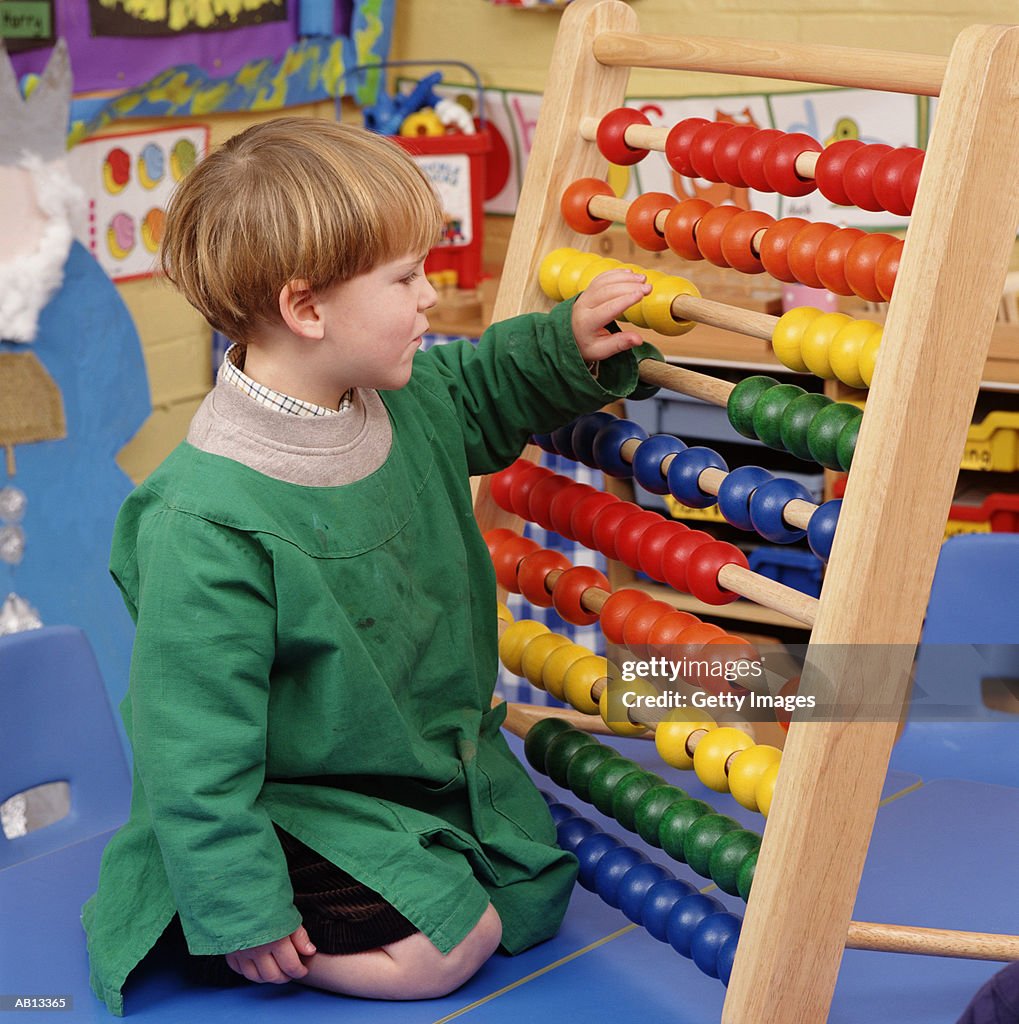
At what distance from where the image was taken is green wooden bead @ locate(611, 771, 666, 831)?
1.10 metres

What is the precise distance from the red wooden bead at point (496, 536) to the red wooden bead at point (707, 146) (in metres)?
0.38

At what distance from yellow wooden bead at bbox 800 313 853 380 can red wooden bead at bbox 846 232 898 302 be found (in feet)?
0.08

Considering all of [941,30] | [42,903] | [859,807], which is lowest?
[42,903]

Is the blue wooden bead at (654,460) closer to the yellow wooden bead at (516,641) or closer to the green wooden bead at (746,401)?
the green wooden bead at (746,401)

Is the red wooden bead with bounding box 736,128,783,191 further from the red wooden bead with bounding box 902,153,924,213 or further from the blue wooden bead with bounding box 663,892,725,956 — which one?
the blue wooden bead with bounding box 663,892,725,956

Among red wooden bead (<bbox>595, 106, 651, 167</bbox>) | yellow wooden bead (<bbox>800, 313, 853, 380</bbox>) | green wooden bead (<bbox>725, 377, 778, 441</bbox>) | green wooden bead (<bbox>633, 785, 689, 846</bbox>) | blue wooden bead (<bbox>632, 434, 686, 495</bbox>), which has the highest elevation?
red wooden bead (<bbox>595, 106, 651, 167</bbox>)

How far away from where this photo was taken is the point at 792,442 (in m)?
1.01

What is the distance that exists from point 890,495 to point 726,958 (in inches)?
13.2

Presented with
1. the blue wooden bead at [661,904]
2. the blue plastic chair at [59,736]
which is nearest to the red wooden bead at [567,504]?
the blue wooden bead at [661,904]

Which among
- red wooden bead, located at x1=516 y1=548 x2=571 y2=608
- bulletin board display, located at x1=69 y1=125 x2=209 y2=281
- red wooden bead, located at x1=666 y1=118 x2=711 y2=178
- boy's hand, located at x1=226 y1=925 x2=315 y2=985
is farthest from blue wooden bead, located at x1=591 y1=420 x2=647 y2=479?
bulletin board display, located at x1=69 y1=125 x2=209 y2=281

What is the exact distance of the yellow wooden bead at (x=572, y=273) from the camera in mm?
1195

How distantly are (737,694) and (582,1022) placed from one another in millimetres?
271

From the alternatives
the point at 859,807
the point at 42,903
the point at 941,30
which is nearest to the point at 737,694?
the point at 859,807

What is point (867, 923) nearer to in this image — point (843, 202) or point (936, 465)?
point (936, 465)
